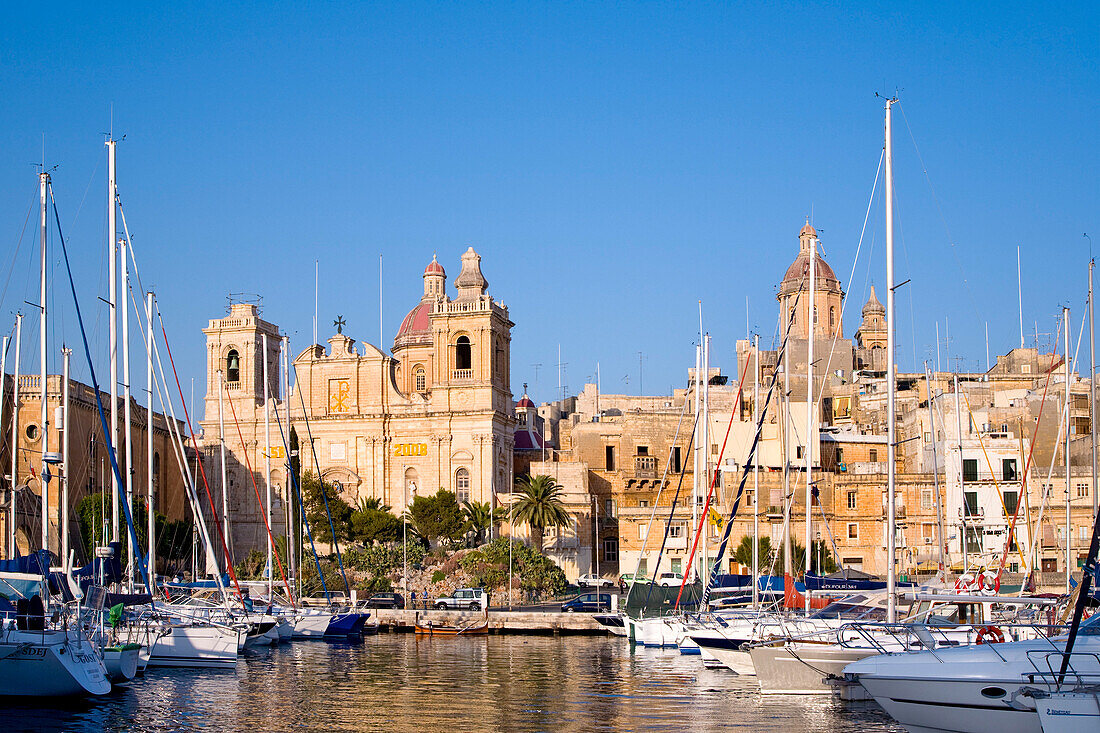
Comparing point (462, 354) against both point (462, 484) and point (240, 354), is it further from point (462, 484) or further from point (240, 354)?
point (240, 354)

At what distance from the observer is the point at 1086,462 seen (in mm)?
59375

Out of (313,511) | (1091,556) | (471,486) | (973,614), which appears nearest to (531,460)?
(471,486)

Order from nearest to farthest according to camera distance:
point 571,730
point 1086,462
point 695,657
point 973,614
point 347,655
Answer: point 571,730
point 973,614
point 695,657
point 347,655
point 1086,462

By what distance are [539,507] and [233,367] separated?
2116 centimetres

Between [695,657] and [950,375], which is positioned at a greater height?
[950,375]

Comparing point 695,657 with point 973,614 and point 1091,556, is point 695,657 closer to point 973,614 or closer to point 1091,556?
point 973,614

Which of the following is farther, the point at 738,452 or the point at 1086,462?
the point at 738,452

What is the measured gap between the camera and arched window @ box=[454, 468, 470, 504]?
72.4 metres

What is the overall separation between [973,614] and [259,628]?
67.0 feet

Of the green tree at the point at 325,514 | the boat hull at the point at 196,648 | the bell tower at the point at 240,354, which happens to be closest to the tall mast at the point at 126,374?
the boat hull at the point at 196,648

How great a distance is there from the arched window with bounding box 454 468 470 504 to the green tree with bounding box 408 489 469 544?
519cm

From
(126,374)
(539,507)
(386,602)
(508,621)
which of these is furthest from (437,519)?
(126,374)

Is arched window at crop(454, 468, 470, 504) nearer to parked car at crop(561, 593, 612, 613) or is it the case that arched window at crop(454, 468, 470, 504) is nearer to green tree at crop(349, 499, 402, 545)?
green tree at crop(349, 499, 402, 545)

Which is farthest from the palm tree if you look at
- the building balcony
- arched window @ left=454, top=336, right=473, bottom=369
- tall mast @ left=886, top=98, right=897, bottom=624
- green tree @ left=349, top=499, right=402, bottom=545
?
tall mast @ left=886, top=98, right=897, bottom=624
